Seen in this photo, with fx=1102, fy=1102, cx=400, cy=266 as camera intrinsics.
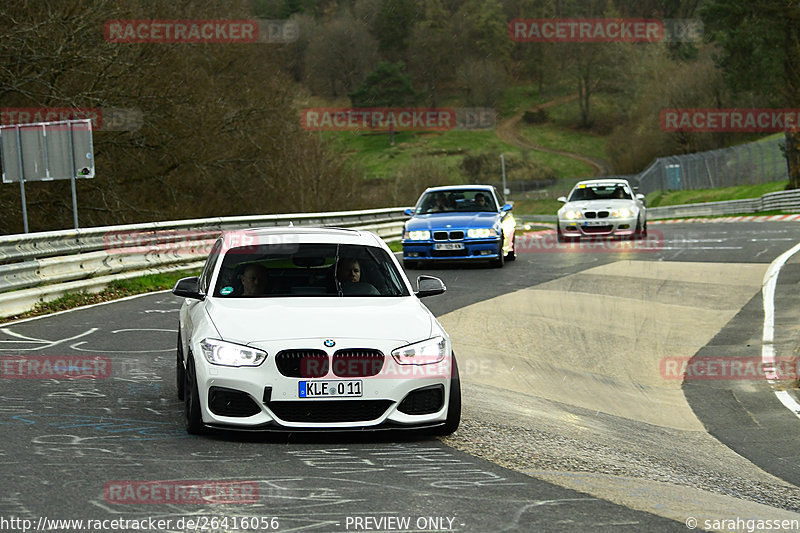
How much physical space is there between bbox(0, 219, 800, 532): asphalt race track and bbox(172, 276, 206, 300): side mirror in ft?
2.91

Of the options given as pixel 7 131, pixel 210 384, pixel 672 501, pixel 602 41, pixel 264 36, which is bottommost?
pixel 672 501

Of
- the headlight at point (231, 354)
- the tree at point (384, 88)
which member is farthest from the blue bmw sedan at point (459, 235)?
the tree at point (384, 88)

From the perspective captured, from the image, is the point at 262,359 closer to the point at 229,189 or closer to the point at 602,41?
the point at 229,189

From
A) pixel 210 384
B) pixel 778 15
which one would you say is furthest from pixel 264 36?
pixel 210 384

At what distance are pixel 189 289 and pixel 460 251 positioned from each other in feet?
42.0

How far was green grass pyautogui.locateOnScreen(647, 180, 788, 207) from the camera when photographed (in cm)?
5916

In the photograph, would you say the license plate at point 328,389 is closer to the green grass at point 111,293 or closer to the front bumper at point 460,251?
the green grass at point 111,293

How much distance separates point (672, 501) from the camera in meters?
5.85

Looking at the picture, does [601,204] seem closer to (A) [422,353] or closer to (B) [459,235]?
(B) [459,235]

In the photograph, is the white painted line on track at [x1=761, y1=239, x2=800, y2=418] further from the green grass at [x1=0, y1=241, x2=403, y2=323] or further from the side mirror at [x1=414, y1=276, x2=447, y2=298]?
the green grass at [x1=0, y1=241, x2=403, y2=323]

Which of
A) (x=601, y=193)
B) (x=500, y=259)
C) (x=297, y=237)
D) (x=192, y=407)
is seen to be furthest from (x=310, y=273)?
(x=601, y=193)

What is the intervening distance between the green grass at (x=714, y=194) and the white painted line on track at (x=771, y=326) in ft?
124

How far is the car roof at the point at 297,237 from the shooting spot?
860cm

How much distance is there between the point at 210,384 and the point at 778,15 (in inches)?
2126
